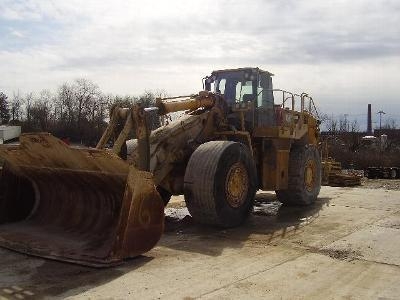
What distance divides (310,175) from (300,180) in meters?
0.81

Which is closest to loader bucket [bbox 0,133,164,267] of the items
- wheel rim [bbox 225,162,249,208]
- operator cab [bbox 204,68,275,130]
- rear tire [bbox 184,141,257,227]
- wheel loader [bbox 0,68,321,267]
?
wheel loader [bbox 0,68,321,267]

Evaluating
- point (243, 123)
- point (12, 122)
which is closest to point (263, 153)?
point (243, 123)

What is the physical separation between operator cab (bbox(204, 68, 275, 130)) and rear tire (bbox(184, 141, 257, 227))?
1.68m

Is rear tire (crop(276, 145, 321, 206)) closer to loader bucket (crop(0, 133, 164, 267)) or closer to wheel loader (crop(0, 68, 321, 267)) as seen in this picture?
wheel loader (crop(0, 68, 321, 267))

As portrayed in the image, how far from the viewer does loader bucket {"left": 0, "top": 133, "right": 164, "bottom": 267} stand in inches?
243

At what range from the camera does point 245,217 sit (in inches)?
345

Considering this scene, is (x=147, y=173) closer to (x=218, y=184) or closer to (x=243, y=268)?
(x=243, y=268)

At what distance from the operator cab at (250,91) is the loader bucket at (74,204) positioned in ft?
12.9

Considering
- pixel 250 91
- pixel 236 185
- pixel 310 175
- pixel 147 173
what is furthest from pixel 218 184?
pixel 310 175

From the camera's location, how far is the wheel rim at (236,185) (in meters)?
8.30

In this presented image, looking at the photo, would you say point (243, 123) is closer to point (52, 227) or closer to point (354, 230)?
point (354, 230)

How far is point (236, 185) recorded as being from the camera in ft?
28.1

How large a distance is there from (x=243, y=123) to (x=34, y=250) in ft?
15.4

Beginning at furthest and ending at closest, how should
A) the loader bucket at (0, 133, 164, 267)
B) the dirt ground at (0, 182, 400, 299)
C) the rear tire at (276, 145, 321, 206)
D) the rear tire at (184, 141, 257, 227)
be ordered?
1. the rear tire at (276, 145, 321, 206)
2. the rear tire at (184, 141, 257, 227)
3. the loader bucket at (0, 133, 164, 267)
4. the dirt ground at (0, 182, 400, 299)
